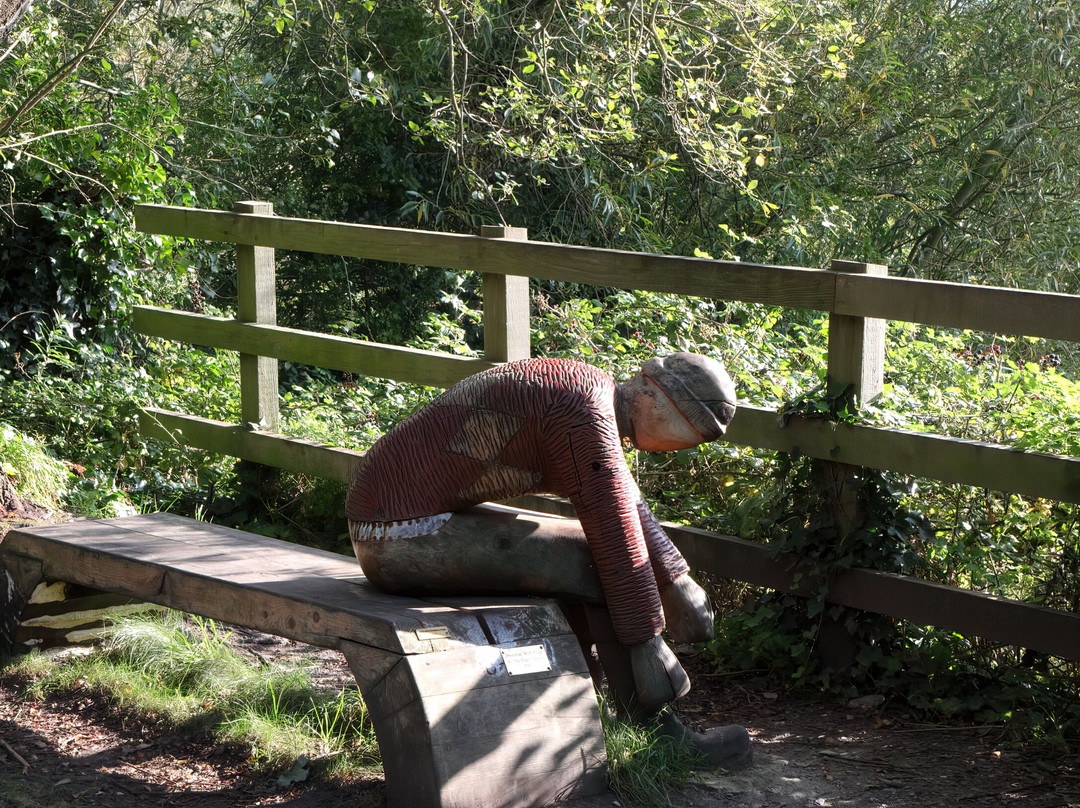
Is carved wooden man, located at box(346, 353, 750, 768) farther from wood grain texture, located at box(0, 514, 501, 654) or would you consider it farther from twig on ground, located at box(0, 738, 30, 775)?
twig on ground, located at box(0, 738, 30, 775)

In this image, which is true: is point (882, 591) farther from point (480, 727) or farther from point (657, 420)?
point (480, 727)

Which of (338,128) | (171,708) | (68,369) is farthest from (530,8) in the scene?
(171,708)

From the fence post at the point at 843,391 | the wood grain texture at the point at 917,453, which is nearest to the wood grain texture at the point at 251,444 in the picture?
the wood grain texture at the point at 917,453

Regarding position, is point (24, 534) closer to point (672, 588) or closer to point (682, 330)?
point (672, 588)

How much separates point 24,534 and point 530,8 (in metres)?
7.11

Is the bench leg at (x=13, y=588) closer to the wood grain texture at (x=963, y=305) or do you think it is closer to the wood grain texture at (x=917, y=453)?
the wood grain texture at (x=917, y=453)

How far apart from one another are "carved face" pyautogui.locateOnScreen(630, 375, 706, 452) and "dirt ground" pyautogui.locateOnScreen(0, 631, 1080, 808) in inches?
37.3

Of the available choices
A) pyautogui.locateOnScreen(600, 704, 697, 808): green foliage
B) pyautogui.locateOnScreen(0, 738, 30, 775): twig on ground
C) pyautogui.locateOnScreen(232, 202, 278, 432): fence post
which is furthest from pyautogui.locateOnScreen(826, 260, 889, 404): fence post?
pyautogui.locateOnScreen(232, 202, 278, 432): fence post

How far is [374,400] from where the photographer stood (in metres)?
8.31

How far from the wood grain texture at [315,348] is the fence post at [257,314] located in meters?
0.08

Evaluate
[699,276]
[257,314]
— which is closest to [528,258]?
[699,276]

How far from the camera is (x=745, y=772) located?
11.3 ft

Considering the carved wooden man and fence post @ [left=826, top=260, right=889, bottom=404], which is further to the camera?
fence post @ [left=826, top=260, right=889, bottom=404]

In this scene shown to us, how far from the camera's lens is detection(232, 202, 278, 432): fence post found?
19.0 feet
